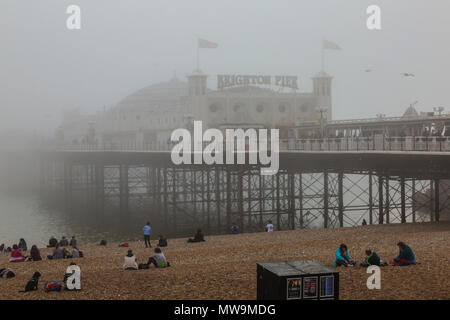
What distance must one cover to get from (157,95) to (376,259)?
116 meters

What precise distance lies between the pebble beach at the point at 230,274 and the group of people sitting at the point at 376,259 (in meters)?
0.25

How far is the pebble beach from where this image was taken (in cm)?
1142

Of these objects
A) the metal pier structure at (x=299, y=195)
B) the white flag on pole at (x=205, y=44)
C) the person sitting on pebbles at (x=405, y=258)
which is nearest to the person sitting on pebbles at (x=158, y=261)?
the person sitting on pebbles at (x=405, y=258)

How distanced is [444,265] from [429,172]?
17155 millimetres

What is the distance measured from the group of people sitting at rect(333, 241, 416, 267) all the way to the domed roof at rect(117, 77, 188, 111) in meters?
102

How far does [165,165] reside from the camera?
169 ft

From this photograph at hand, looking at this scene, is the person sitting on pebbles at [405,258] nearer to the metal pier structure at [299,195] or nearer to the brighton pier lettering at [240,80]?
the metal pier structure at [299,195]

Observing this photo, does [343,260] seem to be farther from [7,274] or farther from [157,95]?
[157,95]

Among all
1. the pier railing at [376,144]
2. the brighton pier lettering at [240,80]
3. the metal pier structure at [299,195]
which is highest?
the brighton pier lettering at [240,80]

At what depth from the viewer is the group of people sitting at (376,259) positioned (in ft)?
43.3

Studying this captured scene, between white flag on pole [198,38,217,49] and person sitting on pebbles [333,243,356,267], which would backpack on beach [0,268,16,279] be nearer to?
person sitting on pebbles [333,243,356,267]

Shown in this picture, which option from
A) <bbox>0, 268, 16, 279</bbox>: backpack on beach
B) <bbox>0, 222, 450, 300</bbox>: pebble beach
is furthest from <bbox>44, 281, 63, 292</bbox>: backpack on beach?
<bbox>0, 268, 16, 279</bbox>: backpack on beach

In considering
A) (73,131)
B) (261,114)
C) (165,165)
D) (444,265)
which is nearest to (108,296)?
(444,265)

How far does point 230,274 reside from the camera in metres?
13.1
